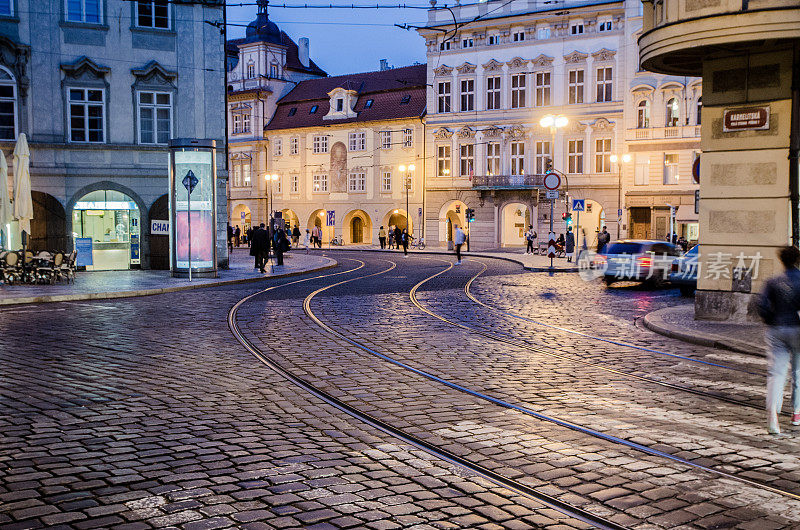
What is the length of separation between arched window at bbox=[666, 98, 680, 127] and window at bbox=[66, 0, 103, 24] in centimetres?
3651

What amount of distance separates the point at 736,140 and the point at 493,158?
1800 inches

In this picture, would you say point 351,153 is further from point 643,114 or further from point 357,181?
point 643,114

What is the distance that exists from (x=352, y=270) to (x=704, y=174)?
716 inches

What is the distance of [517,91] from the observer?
58.0 m

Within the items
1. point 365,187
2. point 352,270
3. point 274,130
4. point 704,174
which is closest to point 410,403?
point 704,174

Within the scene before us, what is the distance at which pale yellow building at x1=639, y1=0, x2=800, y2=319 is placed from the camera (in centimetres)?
1319

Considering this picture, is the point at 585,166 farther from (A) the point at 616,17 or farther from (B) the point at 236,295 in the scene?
(B) the point at 236,295

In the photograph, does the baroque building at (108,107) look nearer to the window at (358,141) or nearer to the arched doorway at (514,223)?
the arched doorway at (514,223)

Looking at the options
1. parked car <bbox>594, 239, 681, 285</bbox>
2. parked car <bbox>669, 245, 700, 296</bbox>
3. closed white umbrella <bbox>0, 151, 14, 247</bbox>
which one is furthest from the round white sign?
closed white umbrella <bbox>0, 151, 14, 247</bbox>

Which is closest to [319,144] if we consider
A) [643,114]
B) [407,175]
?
[407,175]

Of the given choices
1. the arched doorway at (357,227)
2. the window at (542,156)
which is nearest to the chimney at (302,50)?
the arched doorway at (357,227)

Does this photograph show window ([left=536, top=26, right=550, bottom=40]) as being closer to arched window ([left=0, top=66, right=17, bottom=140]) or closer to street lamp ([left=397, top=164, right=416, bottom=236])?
street lamp ([left=397, top=164, right=416, bottom=236])

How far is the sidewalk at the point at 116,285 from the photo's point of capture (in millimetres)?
18719

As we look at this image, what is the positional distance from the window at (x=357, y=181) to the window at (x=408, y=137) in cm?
488
